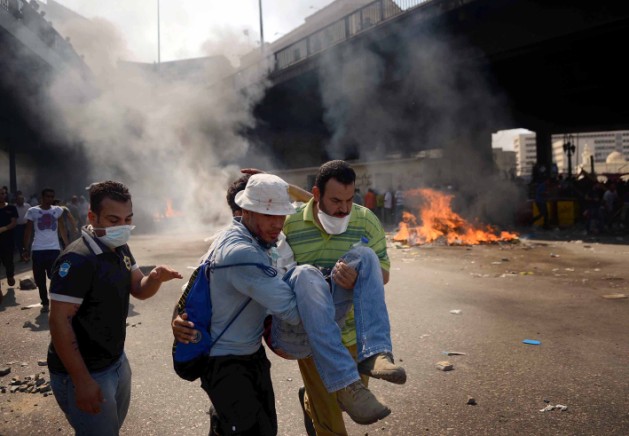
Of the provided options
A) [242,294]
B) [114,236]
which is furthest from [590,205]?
[114,236]

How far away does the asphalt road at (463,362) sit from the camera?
2988 mm

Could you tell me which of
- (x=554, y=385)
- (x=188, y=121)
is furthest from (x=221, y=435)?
(x=188, y=121)

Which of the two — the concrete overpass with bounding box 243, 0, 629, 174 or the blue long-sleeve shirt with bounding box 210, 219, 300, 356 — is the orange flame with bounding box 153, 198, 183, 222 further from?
the blue long-sleeve shirt with bounding box 210, 219, 300, 356

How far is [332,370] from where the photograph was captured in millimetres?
1818

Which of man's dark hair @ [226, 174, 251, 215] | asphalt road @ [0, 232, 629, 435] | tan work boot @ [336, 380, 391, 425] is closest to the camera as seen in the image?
tan work boot @ [336, 380, 391, 425]

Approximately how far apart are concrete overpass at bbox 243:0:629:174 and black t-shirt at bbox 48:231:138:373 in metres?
12.7

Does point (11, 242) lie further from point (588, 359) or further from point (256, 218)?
point (588, 359)

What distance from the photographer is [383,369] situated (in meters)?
1.91

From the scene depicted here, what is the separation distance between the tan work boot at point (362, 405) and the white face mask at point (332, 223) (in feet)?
2.62

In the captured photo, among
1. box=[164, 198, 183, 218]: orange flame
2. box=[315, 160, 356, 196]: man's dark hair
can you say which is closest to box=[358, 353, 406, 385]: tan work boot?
box=[315, 160, 356, 196]: man's dark hair

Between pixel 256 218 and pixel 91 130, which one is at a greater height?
pixel 91 130

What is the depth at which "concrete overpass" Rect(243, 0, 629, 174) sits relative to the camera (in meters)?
12.3

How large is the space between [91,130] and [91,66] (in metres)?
3.81

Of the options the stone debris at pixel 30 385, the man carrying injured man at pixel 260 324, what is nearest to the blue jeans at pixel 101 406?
the man carrying injured man at pixel 260 324
